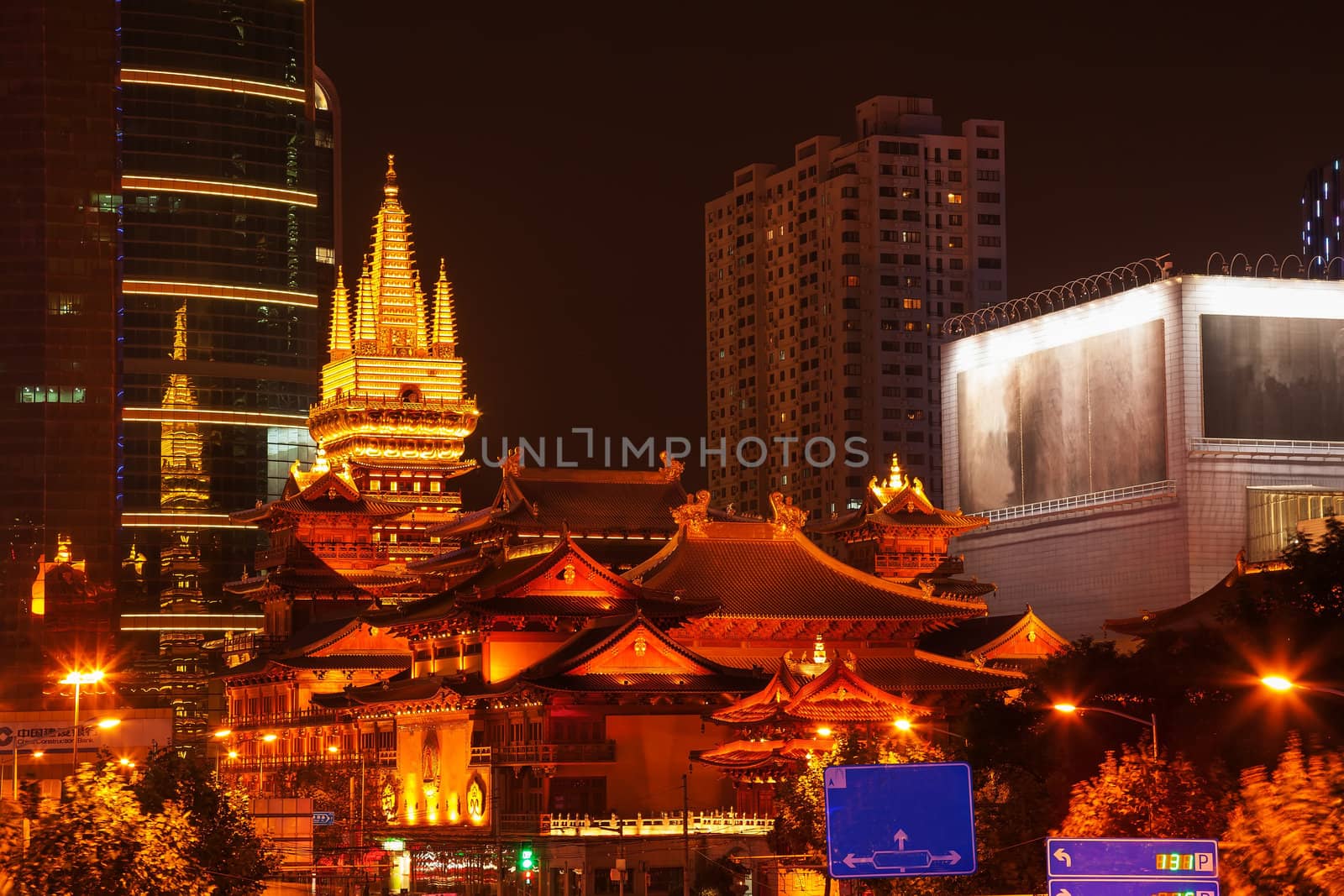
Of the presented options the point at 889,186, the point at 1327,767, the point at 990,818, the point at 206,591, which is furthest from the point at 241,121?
the point at 1327,767

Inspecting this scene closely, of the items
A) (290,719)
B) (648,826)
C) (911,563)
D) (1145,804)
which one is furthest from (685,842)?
(911,563)

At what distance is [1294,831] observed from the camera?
32.7 m

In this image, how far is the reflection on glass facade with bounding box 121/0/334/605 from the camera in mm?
191500

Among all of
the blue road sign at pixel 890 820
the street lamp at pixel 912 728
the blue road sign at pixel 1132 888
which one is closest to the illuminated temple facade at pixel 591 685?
the street lamp at pixel 912 728

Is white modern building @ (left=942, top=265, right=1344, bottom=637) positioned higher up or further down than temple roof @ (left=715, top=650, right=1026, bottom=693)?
higher up

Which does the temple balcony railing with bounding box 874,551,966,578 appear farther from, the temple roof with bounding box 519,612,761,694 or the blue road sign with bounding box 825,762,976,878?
the blue road sign with bounding box 825,762,976,878

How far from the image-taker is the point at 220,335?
194 metres

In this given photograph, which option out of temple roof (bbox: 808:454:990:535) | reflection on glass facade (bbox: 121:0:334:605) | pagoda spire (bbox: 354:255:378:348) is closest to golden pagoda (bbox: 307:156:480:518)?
pagoda spire (bbox: 354:255:378:348)

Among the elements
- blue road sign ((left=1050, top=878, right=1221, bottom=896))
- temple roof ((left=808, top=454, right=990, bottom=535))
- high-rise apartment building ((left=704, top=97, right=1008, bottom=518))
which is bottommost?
blue road sign ((left=1050, top=878, right=1221, bottom=896))

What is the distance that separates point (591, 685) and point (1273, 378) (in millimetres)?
57332

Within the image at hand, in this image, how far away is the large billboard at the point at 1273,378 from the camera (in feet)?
392

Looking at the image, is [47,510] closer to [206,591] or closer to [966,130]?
[206,591]

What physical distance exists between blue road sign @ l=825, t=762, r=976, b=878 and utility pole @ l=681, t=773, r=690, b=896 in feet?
70.8

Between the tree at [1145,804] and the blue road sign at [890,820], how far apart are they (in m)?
7.90
